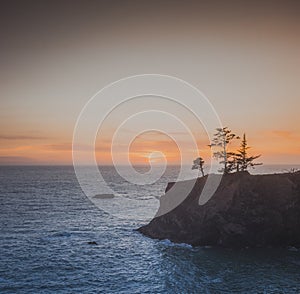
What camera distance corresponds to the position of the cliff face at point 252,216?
5397cm

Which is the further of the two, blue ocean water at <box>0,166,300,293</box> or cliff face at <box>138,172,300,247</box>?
cliff face at <box>138,172,300,247</box>

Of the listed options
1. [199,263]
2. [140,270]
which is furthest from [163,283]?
[199,263]

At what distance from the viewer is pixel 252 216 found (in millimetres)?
54156

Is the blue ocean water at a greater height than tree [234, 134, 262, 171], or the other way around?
tree [234, 134, 262, 171]

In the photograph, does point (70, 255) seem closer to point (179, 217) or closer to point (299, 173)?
point (179, 217)

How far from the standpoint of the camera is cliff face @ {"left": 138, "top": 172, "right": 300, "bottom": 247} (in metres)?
54.0

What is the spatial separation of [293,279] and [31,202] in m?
88.9

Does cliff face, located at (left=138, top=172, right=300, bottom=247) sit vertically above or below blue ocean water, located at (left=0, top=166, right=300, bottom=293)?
above

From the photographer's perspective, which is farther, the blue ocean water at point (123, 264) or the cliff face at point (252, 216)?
the cliff face at point (252, 216)

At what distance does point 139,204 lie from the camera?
4178 inches

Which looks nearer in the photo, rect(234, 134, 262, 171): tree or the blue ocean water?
the blue ocean water

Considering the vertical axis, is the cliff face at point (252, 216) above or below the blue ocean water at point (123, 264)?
above

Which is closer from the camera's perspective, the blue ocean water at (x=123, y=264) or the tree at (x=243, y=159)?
the blue ocean water at (x=123, y=264)

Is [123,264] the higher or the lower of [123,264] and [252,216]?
the lower
